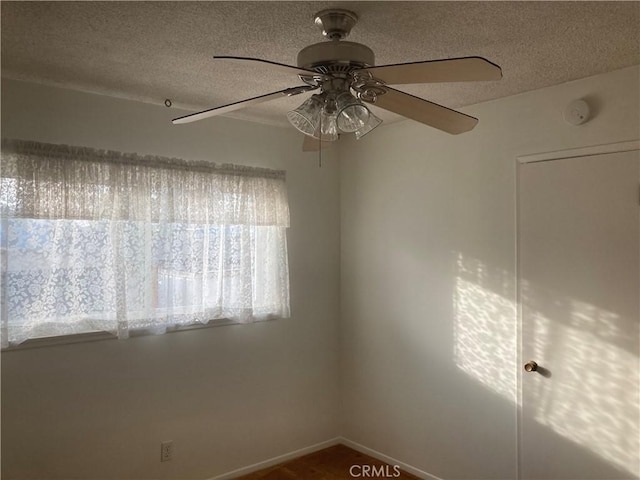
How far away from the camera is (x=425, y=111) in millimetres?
1924

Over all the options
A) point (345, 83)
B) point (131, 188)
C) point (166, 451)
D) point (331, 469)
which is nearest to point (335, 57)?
point (345, 83)

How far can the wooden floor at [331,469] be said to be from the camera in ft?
11.2

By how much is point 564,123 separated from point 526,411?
1549 mm

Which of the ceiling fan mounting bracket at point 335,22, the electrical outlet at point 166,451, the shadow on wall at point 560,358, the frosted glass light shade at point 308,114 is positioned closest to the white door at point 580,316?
the shadow on wall at point 560,358

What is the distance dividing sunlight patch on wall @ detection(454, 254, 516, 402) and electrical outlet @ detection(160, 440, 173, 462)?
179cm

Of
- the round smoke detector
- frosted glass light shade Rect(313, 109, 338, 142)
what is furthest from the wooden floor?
frosted glass light shade Rect(313, 109, 338, 142)

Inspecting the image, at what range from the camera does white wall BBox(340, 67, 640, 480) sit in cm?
288

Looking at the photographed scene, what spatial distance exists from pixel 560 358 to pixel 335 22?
201 cm

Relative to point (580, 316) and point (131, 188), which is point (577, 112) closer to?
point (580, 316)

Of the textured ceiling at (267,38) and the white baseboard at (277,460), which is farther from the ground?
the textured ceiling at (267,38)

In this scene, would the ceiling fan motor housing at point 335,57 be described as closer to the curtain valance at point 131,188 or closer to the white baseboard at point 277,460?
the curtain valance at point 131,188

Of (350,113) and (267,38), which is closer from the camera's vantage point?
(350,113)

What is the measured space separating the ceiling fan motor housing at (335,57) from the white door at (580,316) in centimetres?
149

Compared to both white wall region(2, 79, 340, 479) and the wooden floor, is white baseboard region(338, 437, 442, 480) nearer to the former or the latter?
the wooden floor
